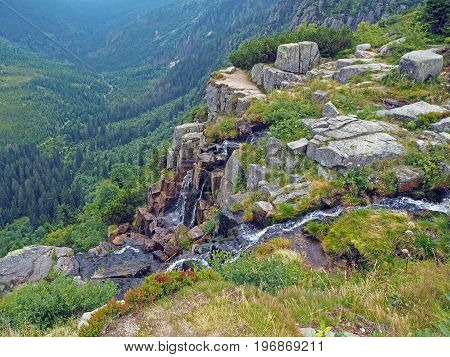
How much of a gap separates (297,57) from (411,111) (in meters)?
14.9

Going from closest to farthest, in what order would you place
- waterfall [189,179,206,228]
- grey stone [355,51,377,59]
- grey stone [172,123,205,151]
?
waterfall [189,179,206,228]
grey stone [355,51,377,59]
grey stone [172,123,205,151]

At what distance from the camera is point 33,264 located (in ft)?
96.2

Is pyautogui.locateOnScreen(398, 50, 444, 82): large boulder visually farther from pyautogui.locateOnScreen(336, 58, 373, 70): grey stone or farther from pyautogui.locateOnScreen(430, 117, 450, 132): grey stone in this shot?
pyautogui.locateOnScreen(430, 117, 450, 132): grey stone

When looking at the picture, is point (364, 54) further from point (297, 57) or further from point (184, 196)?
point (184, 196)

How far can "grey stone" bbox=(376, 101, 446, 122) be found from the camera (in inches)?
827

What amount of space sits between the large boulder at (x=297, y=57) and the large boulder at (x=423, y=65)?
33.4ft

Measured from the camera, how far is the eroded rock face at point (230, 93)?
3055 centimetres

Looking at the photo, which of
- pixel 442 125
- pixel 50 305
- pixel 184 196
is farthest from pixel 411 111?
pixel 50 305

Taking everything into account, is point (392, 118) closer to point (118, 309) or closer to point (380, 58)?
point (380, 58)

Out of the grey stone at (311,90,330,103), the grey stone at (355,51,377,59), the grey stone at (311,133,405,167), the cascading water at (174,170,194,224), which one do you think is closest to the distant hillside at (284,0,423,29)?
the grey stone at (355,51,377,59)

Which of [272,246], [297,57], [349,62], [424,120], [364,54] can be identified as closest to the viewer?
[272,246]

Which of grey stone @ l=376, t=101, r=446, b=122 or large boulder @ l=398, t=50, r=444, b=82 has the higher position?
large boulder @ l=398, t=50, r=444, b=82

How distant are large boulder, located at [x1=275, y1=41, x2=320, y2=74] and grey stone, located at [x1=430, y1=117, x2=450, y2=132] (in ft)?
52.9

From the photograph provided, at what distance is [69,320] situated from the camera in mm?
11281
